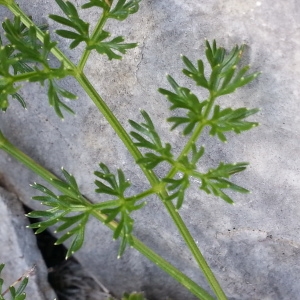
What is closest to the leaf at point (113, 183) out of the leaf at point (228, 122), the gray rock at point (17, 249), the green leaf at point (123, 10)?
the leaf at point (228, 122)

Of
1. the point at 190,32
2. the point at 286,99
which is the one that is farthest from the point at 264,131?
the point at 190,32

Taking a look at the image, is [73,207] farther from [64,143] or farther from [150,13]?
[150,13]

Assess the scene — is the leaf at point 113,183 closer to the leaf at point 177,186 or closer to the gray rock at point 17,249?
the leaf at point 177,186

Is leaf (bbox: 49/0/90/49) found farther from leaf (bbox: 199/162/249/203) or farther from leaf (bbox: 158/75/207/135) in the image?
leaf (bbox: 199/162/249/203)

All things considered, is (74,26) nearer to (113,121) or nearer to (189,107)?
(113,121)

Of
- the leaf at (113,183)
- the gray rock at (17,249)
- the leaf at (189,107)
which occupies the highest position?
the leaf at (189,107)

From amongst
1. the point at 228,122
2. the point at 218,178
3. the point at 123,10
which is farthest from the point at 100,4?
the point at 218,178
